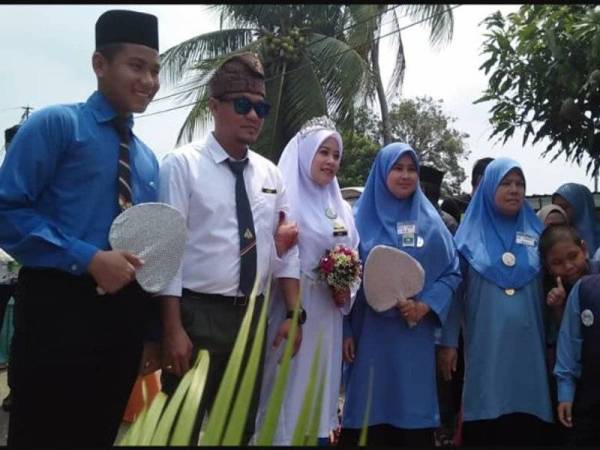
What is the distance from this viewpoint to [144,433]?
1.02m

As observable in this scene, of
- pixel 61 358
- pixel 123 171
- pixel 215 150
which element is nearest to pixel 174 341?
pixel 61 358

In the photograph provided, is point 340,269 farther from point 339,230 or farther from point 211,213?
point 211,213

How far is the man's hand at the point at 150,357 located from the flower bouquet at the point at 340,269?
2.72 feet

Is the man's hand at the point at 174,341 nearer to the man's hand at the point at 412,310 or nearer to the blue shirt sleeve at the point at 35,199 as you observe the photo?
the blue shirt sleeve at the point at 35,199

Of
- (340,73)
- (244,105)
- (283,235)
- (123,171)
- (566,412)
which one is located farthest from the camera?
(340,73)

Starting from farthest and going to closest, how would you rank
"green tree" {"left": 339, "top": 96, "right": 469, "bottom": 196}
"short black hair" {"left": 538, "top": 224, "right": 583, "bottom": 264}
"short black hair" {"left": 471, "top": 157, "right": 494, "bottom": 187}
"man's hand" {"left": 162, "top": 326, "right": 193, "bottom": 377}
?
"green tree" {"left": 339, "top": 96, "right": 469, "bottom": 196}, "short black hair" {"left": 471, "top": 157, "right": 494, "bottom": 187}, "short black hair" {"left": 538, "top": 224, "right": 583, "bottom": 264}, "man's hand" {"left": 162, "top": 326, "right": 193, "bottom": 377}

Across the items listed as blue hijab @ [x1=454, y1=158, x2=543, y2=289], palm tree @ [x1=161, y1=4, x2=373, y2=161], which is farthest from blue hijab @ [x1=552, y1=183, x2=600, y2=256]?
palm tree @ [x1=161, y1=4, x2=373, y2=161]

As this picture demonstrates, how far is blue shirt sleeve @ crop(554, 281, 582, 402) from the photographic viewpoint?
288cm

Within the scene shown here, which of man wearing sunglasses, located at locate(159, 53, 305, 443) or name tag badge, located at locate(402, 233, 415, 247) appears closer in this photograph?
man wearing sunglasses, located at locate(159, 53, 305, 443)

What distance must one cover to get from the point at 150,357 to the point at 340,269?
0.88 m

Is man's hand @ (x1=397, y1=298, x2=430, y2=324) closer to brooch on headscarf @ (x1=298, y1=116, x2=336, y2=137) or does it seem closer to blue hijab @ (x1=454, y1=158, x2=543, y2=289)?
blue hijab @ (x1=454, y1=158, x2=543, y2=289)

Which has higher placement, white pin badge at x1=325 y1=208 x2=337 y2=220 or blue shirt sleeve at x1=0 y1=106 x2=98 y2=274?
white pin badge at x1=325 y1=208 x2=337 y2=220

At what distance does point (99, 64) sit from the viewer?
225 cm

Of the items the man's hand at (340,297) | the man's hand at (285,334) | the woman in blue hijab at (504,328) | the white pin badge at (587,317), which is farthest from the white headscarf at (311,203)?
the white pin badge at (587,317)
